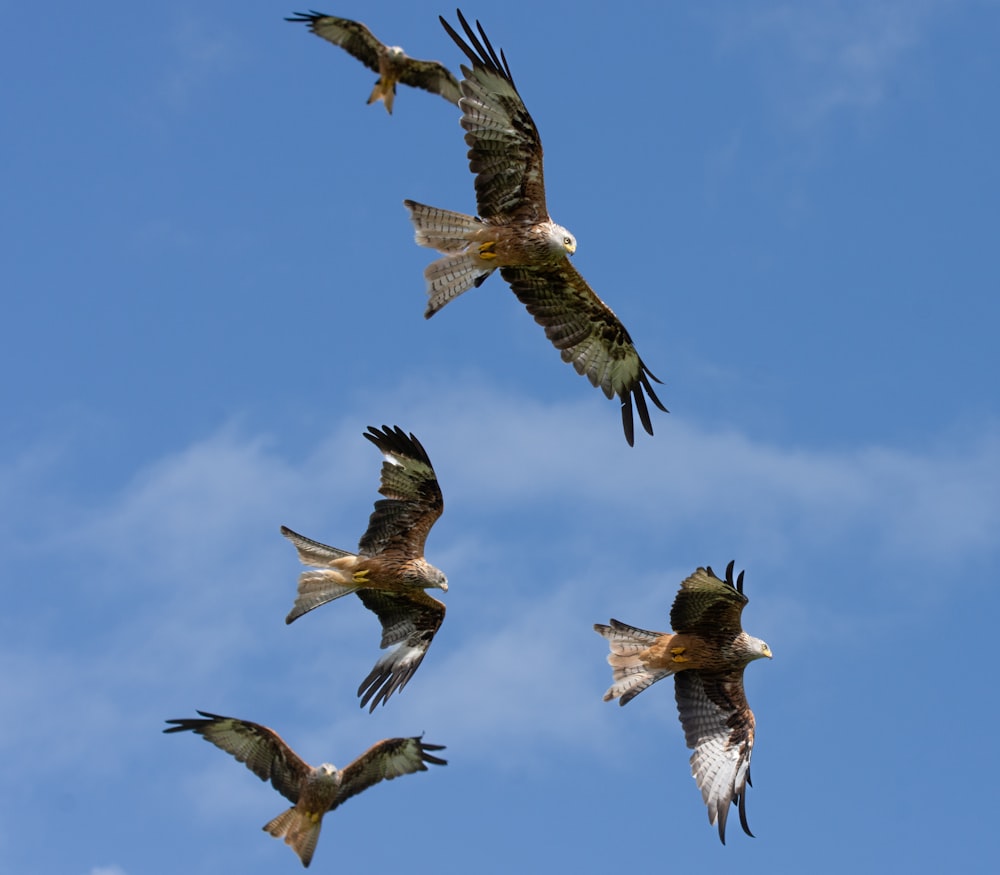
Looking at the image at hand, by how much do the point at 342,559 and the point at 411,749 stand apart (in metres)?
1.74

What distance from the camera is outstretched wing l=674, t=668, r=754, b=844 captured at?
12.1 meters

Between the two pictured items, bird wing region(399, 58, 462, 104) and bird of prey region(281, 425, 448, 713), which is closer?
bird of prey region(281, 425, 448, 713)

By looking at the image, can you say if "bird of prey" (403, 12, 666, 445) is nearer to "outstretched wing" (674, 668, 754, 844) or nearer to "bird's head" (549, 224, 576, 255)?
"bird's head" (549, 224, 576, 255)

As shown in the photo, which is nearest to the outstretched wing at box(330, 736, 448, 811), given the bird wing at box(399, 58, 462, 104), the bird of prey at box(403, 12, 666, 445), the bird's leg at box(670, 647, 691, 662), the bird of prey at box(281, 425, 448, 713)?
the bird of prey at box(281, 425, 448, 713)

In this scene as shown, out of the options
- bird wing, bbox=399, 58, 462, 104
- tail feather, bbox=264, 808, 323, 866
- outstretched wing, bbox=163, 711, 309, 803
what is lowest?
tail feather, bbox=264, 808, 323, 866

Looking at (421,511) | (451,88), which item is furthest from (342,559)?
(451,88)

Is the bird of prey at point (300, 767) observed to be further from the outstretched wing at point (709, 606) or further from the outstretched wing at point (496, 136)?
the outstretched wing at point (496, 136)

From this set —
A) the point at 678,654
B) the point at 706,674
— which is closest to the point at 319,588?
the point at 678,654

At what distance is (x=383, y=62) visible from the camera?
56.5 ft

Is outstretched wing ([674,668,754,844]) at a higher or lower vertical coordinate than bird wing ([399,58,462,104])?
lower

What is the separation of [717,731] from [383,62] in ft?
28.2

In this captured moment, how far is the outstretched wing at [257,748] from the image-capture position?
11.0 m

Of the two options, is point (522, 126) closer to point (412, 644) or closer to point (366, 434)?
point (366, 434)

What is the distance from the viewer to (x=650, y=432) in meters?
13.0
